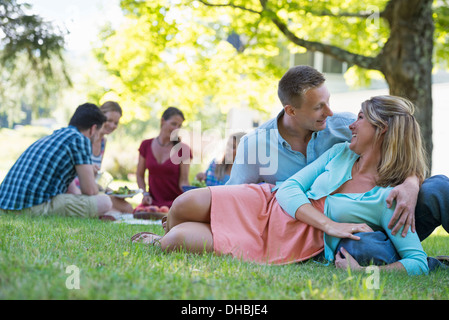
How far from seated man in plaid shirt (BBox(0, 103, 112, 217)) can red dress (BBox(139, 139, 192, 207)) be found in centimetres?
189

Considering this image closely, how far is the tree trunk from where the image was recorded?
9117 mm

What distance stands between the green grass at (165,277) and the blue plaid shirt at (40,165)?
2503mm

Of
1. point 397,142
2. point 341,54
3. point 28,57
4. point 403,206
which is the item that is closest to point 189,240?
point 403,206

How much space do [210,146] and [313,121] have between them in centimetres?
1956

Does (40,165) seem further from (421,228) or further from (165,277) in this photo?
(421,228)

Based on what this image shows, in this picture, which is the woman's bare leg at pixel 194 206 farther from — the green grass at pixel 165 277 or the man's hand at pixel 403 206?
the man's hand at pixel 403 206

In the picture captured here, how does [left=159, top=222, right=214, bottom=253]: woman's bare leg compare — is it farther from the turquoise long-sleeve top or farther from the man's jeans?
the man's jeans

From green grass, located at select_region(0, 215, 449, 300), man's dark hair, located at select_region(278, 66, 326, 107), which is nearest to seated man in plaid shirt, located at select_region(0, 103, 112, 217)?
green grass, located at select_region(0, 215, 449, 300)

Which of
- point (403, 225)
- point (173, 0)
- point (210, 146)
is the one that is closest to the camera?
point (403, 225)

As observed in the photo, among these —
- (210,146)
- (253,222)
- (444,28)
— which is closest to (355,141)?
(253,222)

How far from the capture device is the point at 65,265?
107 inches

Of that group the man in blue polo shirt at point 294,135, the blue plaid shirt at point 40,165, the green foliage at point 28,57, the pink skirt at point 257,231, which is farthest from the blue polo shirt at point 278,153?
the green foliage at point 28,57

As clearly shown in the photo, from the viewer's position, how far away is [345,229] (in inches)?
139
